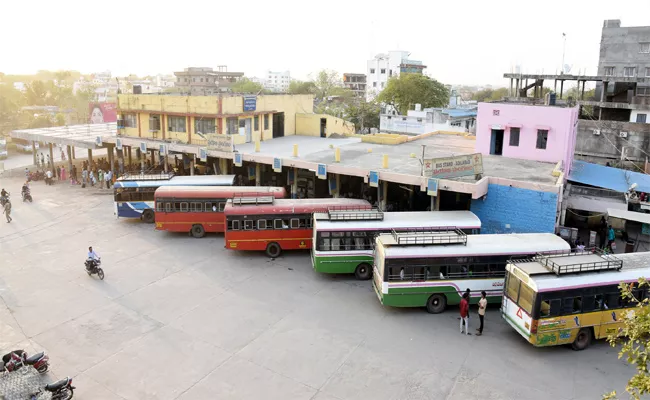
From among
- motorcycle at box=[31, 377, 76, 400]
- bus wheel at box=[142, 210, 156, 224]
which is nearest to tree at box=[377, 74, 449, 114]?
bus wheel at box=[142, 210, 156, 224]

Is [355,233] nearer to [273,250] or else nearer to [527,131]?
[273,250]

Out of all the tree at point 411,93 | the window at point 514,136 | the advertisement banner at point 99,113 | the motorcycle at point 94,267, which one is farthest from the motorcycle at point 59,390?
the tree at point 411,93

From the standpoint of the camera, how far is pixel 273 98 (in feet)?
112

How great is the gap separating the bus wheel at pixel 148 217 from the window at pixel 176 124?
7985 millimetres

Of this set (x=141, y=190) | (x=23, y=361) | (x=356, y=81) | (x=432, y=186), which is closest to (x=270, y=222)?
(x=432, y=186)

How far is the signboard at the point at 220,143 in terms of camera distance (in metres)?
27.9

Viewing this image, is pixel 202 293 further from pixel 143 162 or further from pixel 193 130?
pixel 143 162

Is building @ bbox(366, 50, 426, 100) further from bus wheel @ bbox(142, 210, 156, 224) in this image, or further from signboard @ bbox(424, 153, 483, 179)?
signboard @ bbox(424, 153, 483, 179)

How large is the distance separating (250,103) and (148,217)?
10300 mm

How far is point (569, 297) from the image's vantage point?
13.5 m

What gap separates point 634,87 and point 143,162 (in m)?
39.3

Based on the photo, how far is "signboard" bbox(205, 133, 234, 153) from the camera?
2786 centimetres

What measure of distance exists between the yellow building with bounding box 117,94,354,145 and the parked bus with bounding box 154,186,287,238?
756cm

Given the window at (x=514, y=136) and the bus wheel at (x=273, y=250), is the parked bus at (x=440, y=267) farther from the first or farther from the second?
the window at (x=514, y=136)
